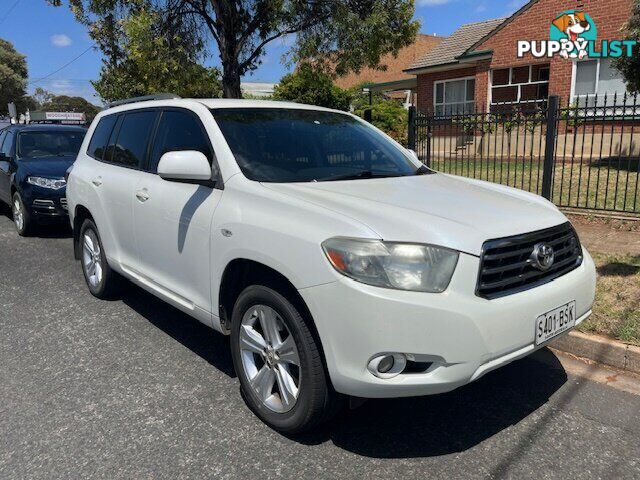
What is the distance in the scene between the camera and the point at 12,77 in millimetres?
57906

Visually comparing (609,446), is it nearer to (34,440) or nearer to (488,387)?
(488,387)

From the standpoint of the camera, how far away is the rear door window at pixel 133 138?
13.9 ft

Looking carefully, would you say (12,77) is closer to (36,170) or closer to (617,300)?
(36,170)

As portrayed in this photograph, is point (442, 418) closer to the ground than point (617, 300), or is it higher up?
closer to the ground

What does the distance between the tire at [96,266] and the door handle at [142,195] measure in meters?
1.08

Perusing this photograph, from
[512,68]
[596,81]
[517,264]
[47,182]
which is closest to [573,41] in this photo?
[596,81]

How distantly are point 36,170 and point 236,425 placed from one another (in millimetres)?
6607

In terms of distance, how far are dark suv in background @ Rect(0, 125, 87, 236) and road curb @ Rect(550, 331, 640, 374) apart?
701cm

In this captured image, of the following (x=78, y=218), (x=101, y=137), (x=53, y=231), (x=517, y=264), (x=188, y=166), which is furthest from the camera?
(x=53, y=231)

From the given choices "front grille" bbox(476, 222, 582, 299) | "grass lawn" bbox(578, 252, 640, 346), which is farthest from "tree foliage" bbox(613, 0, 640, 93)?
"front grille" bbox(476, 222, 582, 299)

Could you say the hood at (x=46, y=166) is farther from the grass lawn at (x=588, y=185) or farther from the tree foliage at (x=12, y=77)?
the tree foliage at (x=12, y=77)

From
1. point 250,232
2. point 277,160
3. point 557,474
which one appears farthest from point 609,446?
point 277,160

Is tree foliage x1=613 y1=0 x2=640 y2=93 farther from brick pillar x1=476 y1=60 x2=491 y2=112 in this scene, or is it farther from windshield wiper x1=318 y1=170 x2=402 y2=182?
windshield wiper x1=318 y1=170 x2=402 y2=182

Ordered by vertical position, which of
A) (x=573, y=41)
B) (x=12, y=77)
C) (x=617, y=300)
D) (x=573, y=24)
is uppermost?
(x=12, y=77)
